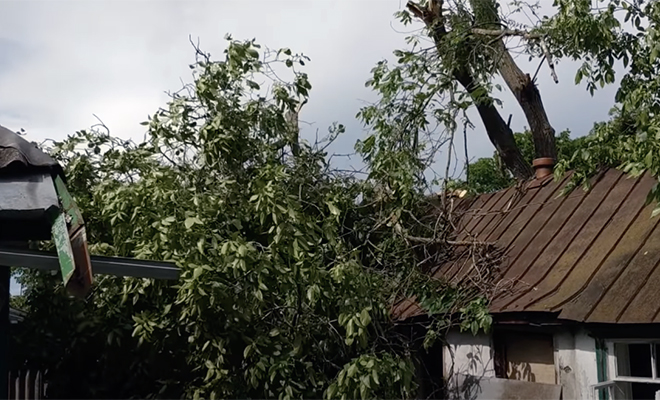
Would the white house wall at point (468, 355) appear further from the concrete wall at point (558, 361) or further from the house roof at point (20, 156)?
the house roof at point (20, 156)

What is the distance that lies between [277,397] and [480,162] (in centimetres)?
2172

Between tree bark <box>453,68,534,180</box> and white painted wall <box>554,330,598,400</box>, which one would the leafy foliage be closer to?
white painted wall <box>554,330,598,400</box>

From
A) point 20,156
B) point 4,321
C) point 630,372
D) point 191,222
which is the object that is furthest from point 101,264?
point 630,372

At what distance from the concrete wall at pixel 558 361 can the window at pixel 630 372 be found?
0.47 feet

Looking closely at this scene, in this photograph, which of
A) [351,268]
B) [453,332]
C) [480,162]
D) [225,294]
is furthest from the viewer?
[480,162]

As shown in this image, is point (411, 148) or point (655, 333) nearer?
point (655, 333)

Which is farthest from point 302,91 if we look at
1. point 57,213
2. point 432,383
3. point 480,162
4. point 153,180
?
point 480,162

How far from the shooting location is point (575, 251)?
7.88m

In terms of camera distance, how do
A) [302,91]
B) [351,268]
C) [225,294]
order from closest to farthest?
[225,294]
[351,268]
[302,91]

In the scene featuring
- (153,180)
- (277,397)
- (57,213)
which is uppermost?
(153,180)

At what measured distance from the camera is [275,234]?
606 centimetres

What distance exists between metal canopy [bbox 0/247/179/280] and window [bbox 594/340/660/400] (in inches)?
185

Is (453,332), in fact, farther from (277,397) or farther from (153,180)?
(153,180)

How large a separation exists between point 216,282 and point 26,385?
61.5 inches
